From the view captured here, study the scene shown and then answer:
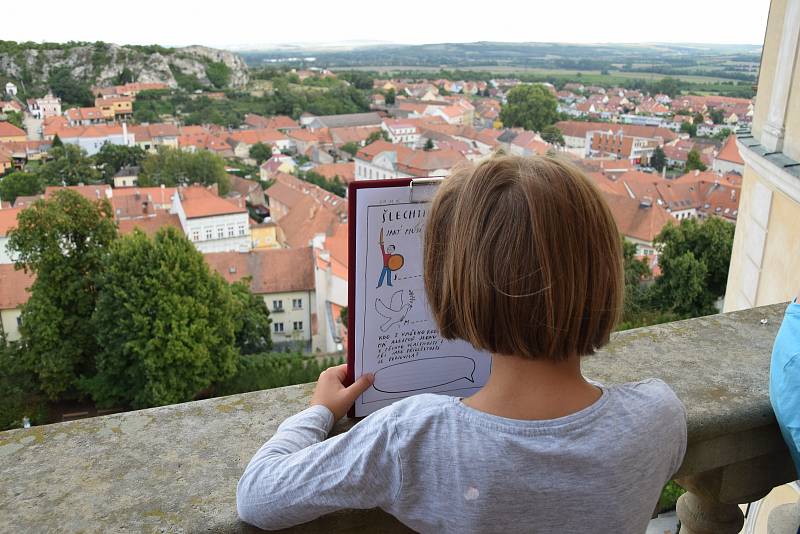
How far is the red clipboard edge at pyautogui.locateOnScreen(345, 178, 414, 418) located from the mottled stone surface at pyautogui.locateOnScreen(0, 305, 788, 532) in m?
0.10

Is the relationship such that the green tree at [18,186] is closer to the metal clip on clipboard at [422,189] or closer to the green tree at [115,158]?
the green tree at [115,158]

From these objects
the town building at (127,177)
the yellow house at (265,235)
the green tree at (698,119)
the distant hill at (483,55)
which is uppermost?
the distant hill at (483,55)

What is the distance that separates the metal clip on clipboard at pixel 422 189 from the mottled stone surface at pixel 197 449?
0.35 m

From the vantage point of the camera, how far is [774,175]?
355cm

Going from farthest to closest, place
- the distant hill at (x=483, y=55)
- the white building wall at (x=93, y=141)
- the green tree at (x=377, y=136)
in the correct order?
the distant hill at (x=483, y=55)
the green tree at (x=377, y=136)
the white building wall at (x=93, y=141)

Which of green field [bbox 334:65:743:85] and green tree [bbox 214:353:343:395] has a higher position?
green field [bbox 334:65:743:85]

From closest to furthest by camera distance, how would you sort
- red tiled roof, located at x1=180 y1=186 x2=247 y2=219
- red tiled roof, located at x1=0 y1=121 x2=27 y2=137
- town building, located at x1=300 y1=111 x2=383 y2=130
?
red tiled roof, located at x1=180 y1=186 x2=247 y2=219 → red tiled roof, located at x1=0 y1=121 x2=27 y2=137 → town building, located at x1=300 y1=111 x2=383 y2=130

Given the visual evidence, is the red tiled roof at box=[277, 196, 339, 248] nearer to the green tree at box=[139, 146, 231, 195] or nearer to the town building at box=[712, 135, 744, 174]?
the green tree at box=[139, 146, 231, 195]

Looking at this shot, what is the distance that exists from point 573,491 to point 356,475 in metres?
0.22

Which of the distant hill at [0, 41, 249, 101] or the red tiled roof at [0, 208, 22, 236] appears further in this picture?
the distant hill at [0, 41, 249, 101]

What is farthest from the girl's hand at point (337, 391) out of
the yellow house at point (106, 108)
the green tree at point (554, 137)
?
the yellow house at point (106, 108)

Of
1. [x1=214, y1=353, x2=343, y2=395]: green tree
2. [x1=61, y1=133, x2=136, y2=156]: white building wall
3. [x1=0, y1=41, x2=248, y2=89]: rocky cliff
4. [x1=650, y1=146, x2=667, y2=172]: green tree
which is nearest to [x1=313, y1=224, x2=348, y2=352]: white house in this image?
[x1=214, y1=353, x2=343, y2=395]: green tree

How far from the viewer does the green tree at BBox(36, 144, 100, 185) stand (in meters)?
44.1

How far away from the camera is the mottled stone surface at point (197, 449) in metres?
0.82
